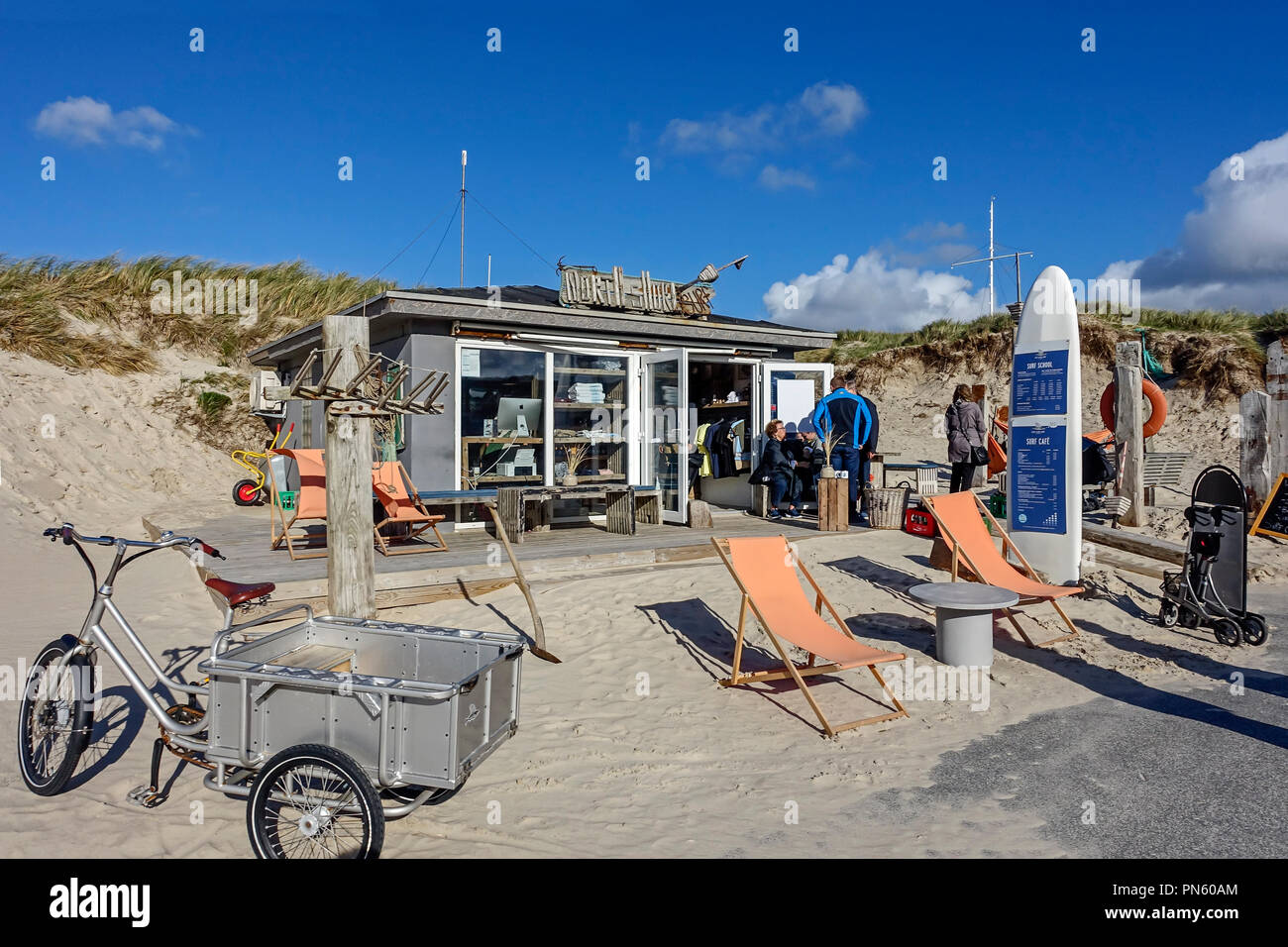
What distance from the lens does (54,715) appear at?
3.81 m

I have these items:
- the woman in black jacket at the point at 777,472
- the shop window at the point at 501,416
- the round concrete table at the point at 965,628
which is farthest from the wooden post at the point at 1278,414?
the shop window at the point at 501,416

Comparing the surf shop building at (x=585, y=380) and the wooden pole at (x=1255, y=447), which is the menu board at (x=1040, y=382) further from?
the wooden pole at (x=1255, y=447)

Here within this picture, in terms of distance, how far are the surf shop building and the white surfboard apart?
3.83m

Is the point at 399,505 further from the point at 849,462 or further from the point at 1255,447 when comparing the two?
the point at 1255,447

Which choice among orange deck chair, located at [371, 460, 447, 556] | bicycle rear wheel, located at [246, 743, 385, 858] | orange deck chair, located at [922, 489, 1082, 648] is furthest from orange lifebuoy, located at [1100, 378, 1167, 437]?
bicycle rear wheel, located at [246, 743, 385, 858]

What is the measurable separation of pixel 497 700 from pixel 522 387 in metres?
7.03

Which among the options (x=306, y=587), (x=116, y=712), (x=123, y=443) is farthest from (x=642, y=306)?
(x=123, y=443)

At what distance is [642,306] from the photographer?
36.1 feet

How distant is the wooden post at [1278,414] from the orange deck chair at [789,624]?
8619mm

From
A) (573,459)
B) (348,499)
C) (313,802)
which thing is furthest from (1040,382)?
(313,802)

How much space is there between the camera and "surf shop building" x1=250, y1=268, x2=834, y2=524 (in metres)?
9.68

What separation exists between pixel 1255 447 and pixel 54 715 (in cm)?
1299

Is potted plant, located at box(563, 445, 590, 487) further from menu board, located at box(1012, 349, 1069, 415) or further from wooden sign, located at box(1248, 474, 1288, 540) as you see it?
wooden sign, located at box(1248, 474, 1288, 540)
